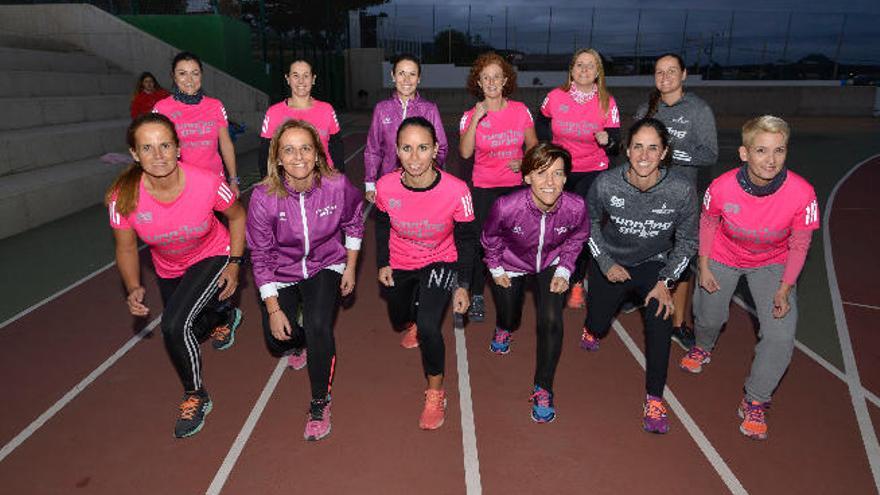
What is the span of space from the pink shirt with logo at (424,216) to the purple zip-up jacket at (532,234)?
8.5 inches

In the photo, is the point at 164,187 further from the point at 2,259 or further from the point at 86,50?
the point at 86,50

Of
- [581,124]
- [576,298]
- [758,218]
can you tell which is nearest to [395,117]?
[581,124]

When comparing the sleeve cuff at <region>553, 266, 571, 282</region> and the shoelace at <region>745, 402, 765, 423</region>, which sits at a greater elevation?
the sleeve cuff at <region>553, 266, 571, 282</region>

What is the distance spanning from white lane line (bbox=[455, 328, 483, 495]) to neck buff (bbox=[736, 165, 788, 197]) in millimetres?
2206

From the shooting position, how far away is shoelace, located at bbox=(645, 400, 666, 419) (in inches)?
144

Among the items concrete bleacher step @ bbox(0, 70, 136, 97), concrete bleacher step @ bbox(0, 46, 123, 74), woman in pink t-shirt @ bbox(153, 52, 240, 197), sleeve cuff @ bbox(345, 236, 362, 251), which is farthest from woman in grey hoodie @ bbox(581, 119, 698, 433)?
concrete bleacher step @ bbox(0, 46, 123, 74)

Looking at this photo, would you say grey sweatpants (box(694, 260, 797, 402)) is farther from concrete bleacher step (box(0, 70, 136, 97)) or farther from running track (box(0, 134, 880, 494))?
concrete bleacher step (box(0, 70, 136, 97))

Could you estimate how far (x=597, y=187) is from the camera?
398 cm

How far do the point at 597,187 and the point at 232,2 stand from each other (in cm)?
1941

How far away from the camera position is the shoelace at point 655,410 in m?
3.65

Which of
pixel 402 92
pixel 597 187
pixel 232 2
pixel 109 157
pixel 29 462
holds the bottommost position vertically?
pixel 29 462

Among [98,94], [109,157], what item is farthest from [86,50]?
[109,157]

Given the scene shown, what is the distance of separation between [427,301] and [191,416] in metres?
1.63

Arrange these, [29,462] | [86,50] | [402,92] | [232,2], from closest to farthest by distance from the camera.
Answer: [29,462]
[402,92]
[86,50]
[232,2]
